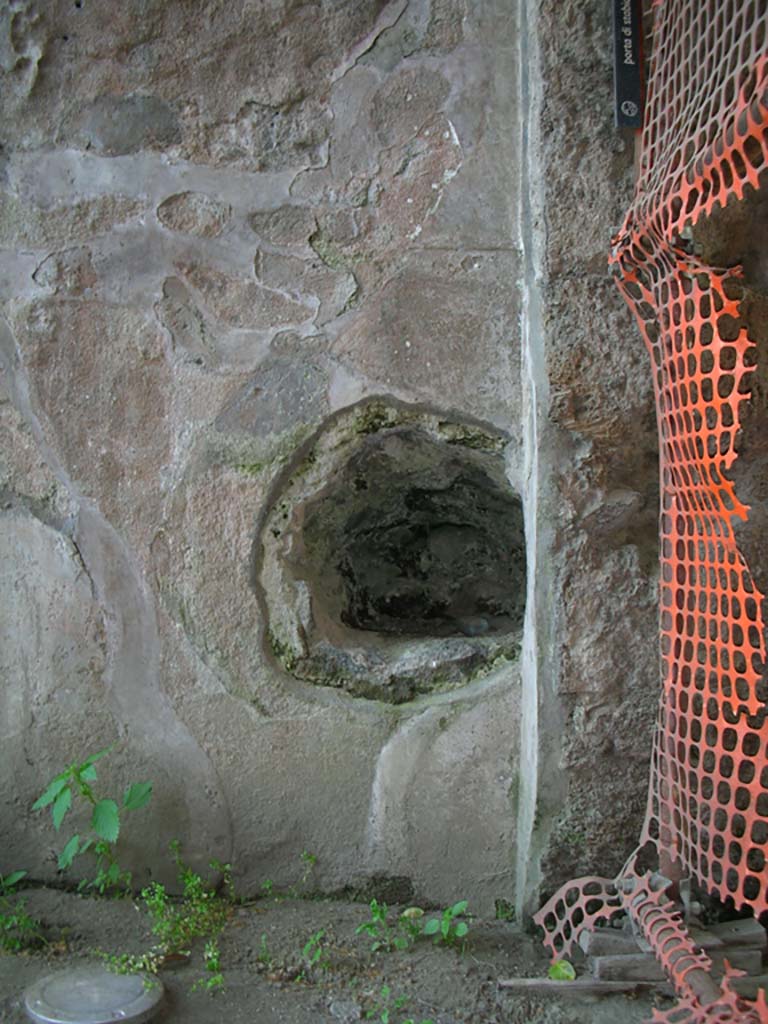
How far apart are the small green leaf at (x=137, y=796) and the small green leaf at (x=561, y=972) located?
844 mm

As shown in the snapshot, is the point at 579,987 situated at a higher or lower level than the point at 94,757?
lower

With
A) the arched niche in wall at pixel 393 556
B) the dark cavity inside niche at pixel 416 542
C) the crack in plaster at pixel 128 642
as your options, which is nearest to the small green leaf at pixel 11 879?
the crack in plaster at pixel 128 642

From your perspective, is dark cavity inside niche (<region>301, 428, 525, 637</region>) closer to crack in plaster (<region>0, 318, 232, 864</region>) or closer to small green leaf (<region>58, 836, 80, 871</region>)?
crack in plaster (<region>0, 318, 232, 864</region>)

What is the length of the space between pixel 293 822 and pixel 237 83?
152 centimetres

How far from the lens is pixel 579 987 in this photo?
60.7 inches

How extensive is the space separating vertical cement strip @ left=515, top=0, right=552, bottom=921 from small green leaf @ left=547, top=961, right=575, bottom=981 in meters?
0.15

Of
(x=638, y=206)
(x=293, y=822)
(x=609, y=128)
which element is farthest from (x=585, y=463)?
(x=293, y=822)

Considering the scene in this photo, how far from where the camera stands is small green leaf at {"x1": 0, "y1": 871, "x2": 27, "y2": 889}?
1.90 meters

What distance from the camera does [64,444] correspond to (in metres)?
1.91

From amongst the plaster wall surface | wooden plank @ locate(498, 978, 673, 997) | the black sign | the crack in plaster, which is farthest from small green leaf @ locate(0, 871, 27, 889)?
the black sign

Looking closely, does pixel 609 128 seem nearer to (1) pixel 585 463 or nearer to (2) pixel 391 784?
(1) pixel 585 463

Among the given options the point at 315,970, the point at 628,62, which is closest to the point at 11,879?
the point at 315,970

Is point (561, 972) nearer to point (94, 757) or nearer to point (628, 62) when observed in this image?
point (94, 757)

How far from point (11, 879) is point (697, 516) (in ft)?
5.10
